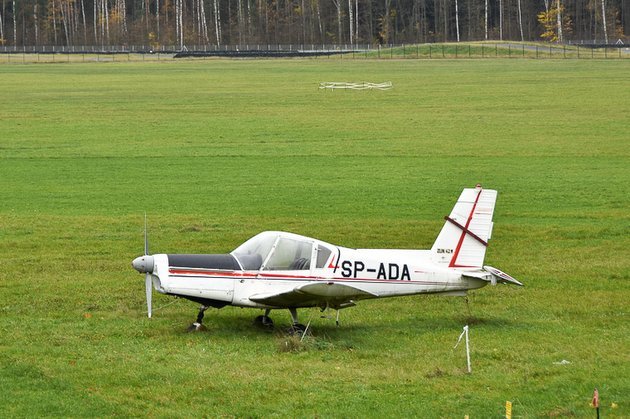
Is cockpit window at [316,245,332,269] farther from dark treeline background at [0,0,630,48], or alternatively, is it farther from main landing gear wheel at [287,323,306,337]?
dark treeline background at [0,0,630,48]

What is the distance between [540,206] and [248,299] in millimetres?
14816

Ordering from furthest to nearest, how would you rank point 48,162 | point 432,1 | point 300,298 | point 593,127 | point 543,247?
point 432,1 < point 593,127 < point 48,162 < point 543,247 < point 300,298

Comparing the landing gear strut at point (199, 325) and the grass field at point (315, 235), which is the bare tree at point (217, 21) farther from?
the landing gear strut at point (199, 325)

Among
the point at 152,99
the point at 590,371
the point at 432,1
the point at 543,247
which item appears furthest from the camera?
the point at 432,1

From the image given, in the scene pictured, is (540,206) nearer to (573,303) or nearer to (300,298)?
(573,303)

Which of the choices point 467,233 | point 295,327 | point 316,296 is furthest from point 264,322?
point 467,233

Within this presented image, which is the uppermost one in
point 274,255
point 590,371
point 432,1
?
point 432,1

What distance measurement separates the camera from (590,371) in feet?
45.1

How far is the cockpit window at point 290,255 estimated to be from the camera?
15914mm

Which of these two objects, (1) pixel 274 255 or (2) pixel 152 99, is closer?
(1) pixel 274 255

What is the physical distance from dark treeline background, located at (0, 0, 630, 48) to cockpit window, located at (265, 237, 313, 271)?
5500 inches

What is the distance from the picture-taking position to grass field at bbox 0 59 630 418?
13.2m

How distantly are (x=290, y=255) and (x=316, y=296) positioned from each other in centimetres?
83

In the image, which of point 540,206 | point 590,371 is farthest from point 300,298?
point 540,206
